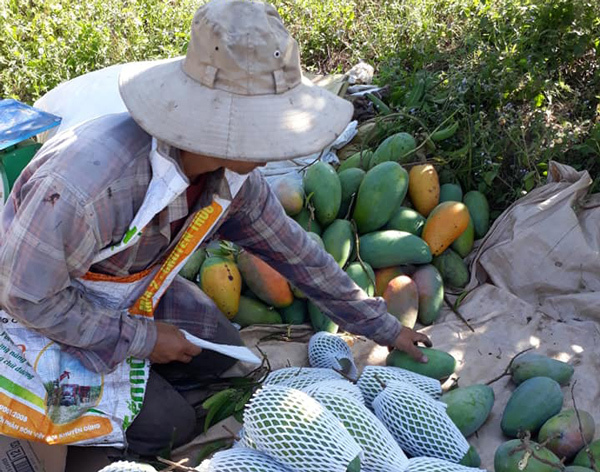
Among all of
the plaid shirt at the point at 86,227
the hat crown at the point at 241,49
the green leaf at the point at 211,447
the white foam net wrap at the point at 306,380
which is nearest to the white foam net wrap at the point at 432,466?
the white foam net wrap at the point at 306,380

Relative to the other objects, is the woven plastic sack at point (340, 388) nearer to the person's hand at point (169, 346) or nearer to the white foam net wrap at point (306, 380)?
the white foam net wrap at point (306, 380)

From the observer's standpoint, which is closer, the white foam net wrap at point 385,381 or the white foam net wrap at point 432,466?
the white foam net wrap at point 432,466

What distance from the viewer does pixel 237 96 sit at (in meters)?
1.67

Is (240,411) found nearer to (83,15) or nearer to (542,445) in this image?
(542,445)

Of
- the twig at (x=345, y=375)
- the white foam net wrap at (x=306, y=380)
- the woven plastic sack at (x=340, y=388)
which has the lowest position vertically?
the twig at (x=345, y=375)

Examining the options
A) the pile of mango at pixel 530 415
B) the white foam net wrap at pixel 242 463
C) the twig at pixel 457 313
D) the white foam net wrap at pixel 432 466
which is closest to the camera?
the white foam net wrap at pixel 242 463

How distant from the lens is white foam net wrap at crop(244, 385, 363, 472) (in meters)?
1.74

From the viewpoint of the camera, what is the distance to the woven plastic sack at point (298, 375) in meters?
2.33

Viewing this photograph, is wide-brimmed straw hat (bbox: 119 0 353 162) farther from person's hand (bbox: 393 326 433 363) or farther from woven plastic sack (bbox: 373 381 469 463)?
person's hand (bbox: 393 326 433 363)

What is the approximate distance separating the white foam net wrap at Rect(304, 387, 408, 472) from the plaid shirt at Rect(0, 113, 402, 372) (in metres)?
0.59

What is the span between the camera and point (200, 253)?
3.07m

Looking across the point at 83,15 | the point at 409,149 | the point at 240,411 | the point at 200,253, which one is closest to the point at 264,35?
the point at 240,411

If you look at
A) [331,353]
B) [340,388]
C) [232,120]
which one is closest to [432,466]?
[340,388]

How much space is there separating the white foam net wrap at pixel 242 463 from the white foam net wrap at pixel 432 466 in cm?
34
